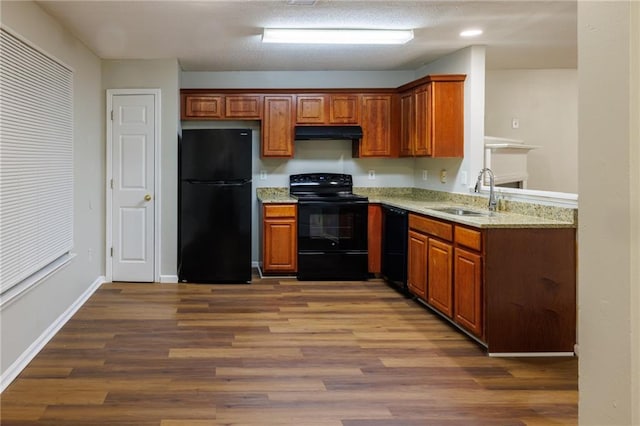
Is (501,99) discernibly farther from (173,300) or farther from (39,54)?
(39,54)

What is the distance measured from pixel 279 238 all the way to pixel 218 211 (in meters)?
0.72

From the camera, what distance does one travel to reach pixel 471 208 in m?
4.86

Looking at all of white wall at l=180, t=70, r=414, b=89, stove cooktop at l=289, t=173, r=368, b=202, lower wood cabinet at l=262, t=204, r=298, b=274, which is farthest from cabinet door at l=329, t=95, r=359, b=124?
lower wood cabinet at l=262, t=204, r=298, b=274

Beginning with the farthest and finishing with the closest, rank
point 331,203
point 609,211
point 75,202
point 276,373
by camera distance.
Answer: point 331,203 → point 75,202 → point 276,373 → point 609,211

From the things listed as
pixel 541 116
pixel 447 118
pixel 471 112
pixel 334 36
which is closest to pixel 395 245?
pixel 447 118

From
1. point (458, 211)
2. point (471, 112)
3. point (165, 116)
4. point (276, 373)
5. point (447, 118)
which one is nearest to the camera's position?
point (276, 373)

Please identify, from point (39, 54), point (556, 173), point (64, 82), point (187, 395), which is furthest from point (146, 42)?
point (556, 173)

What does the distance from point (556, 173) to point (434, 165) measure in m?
1.58

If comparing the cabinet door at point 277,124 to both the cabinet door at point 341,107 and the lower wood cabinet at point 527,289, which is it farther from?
the lower wood cabinet at point 527,289

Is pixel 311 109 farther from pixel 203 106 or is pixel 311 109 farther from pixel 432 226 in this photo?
pixel 432 226

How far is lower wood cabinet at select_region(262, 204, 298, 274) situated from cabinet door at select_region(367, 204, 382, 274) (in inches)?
32.4

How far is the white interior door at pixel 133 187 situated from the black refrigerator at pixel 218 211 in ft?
1.19

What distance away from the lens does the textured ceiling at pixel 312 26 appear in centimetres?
374

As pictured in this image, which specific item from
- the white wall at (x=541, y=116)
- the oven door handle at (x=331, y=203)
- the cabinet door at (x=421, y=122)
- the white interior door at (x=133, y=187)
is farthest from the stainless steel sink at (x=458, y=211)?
the white interior door at (x=133, y=187)
